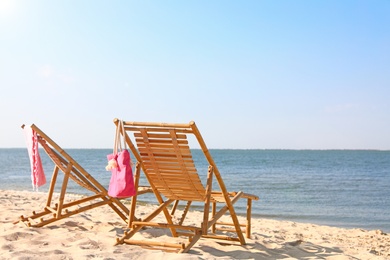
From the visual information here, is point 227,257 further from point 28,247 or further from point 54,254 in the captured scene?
point 28,247

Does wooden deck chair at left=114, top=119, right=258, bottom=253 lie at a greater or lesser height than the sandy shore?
greater

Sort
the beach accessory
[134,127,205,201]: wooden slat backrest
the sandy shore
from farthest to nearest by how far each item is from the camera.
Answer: the beach accessory < [134,127,205,201]: wooden slat backrest < the sandy shore

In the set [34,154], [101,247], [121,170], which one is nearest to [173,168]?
[121,170]

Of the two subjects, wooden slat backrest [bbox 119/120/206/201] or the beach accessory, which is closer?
wooden slat backrest [bbox 119/120/206/201]

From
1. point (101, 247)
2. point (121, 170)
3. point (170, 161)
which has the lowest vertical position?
point (101, 247)

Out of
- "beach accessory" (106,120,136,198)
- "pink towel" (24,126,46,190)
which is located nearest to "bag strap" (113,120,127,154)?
"beach accessory" (106,120,136,198)

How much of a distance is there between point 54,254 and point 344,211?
10000 millimetres

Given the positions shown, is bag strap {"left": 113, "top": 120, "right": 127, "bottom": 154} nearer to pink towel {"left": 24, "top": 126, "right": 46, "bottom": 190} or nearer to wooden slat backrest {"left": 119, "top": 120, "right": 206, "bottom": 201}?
wooden slat backrest {"left": 119, "top": 120, "right": 206, "bottom": 201}

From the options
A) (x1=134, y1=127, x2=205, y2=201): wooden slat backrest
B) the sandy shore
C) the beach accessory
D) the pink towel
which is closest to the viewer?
the sandy shore

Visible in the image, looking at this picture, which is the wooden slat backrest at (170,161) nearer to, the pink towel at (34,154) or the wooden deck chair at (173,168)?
the wooden deck chair at (173,168)

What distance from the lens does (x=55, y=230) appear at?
4941 millimetres

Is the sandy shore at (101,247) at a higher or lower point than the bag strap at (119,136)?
lower

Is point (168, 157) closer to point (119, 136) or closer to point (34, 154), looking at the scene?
point (119, 136)

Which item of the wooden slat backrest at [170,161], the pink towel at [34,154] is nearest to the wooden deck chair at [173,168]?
the wooden slat backrest at [170,161]
